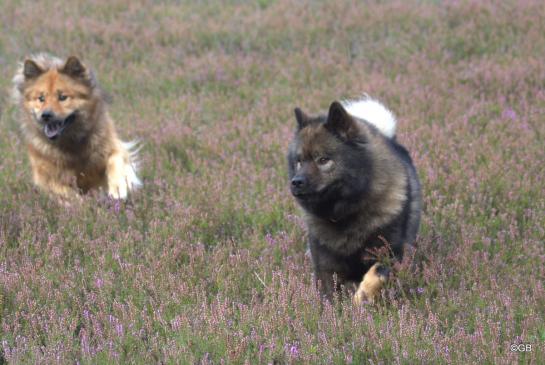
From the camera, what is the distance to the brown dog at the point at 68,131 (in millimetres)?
6371

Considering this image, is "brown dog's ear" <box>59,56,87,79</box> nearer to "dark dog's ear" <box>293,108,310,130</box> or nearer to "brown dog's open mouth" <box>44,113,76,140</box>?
"brown dog's open mouth" <box>44,113,76,140</box>

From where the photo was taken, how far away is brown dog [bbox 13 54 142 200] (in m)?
6.37

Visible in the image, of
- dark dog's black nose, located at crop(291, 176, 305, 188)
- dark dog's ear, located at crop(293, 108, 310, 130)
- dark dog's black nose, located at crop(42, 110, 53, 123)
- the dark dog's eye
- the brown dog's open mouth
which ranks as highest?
dark dog's ear, located at crop(293, 108, 310, 130)

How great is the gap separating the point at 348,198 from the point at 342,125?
1.58 feet

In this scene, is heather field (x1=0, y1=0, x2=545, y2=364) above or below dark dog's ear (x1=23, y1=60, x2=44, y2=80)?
below

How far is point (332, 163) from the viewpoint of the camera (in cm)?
415

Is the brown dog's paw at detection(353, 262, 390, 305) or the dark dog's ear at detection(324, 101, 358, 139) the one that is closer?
the brown dog's paw at detection(353, 262, 390, 305)

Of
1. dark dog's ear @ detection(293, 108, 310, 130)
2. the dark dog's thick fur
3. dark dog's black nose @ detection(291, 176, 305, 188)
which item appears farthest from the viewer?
dark dog's ear @ detection(293, 108, 310, 130)

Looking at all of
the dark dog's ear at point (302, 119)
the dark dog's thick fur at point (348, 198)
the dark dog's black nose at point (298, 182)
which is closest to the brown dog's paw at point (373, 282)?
the dark dog's thick fur at point (348, 198)

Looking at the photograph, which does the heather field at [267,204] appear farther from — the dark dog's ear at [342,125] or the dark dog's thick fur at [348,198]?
the dark dog's ear at [342,125]

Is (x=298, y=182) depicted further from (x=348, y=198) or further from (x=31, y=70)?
(x=31, y=70)

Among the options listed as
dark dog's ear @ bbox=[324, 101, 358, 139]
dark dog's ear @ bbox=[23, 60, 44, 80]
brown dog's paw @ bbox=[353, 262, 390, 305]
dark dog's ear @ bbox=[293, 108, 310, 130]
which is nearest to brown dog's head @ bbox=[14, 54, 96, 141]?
dark dog's ear @ bbox=[23, 60, 44, 80]

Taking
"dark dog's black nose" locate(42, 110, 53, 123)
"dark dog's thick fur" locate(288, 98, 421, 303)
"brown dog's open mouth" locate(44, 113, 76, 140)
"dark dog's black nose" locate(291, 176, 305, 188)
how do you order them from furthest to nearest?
"brown dog's open mouth" locate(44, 113, 76, 140) < "dark dog's black nose" locate(42, 110, 53, 123) < "dark dog's thick fur" locate(288, 98, 421, 303) < "dark dog's black nose" locate(291, 176, 305, 188)

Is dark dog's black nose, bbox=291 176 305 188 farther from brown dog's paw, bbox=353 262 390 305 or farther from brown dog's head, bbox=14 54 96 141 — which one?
brown dog's head, bbox=14 54 96 141
